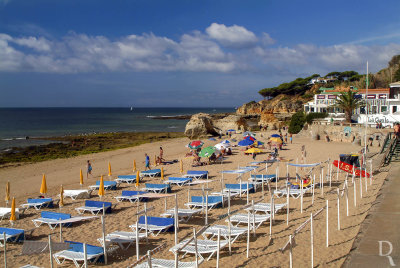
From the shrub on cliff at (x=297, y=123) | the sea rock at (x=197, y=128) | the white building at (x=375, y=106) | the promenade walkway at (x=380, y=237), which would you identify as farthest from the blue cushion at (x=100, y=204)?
the shrub on cliff at (x=297, y=123)

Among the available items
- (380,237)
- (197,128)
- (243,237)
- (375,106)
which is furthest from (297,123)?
(380,237)

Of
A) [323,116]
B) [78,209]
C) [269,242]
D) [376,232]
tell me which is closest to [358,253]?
[376,232]

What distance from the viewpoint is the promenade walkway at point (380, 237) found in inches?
285

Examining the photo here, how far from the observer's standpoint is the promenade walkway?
7246 mm

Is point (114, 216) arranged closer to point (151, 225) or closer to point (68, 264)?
point (151, 225)

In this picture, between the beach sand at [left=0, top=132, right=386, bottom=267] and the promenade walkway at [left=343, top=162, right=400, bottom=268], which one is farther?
the beach sand at [left=0, top=132, right=386, bottom=267]

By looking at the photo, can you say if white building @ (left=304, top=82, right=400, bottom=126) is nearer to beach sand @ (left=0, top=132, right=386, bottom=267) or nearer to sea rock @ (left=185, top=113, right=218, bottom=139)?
sea rock @ (left=185, top=113, right=218, bottom=139)

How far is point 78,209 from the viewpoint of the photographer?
13102mm

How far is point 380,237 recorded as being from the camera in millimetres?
8562

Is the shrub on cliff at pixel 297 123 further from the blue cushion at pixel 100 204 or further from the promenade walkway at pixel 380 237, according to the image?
the blue cushion at pixel 100 204

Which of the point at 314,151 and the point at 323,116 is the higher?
the point at 323,116

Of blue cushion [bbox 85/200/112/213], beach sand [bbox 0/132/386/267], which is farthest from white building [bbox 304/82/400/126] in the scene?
blue cushion [bbox 85/200/112/213]

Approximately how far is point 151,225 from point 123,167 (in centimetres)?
1595

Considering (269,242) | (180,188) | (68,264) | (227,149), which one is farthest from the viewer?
(227,149)
